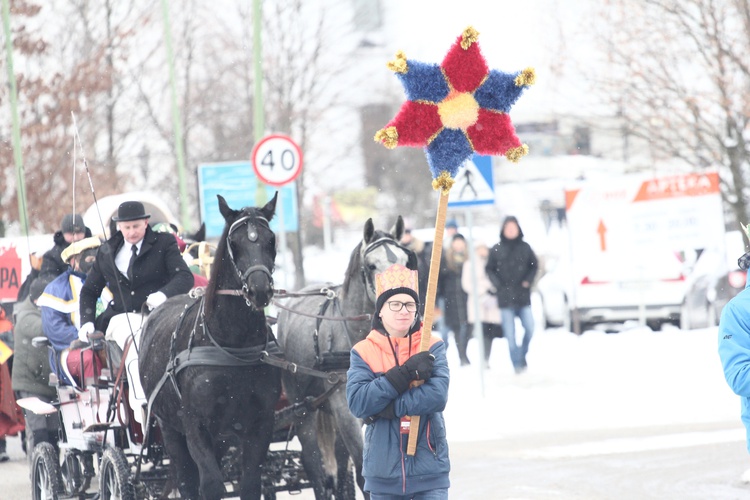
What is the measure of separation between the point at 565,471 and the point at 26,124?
66.9 feet

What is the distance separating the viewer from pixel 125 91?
32312mm

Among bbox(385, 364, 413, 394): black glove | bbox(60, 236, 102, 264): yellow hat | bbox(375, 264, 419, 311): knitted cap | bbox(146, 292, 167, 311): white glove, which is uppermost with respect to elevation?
bbox(60, 236, 102, 264): yellow hat

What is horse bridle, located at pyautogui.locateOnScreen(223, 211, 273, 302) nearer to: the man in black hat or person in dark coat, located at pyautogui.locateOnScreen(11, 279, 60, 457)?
the man in black hat

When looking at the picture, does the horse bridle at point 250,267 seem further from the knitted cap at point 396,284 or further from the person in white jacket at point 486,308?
the person in white jacket at point 486,308

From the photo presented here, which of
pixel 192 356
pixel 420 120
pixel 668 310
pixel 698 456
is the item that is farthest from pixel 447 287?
pixel 420 120

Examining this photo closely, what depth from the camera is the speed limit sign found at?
51.4ft

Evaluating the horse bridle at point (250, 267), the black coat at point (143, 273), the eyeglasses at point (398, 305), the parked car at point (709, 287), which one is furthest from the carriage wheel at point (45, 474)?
the parked car at point (709, 287)

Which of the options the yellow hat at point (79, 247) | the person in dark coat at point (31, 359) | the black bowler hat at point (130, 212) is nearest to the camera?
the black bowler hat at point (130, 212)

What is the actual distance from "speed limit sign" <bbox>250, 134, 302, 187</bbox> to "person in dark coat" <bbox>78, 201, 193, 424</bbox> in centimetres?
647

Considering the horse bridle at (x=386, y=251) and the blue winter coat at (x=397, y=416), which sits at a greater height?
the horse bridle at (x=386, y=251)

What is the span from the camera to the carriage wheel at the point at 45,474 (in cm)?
932

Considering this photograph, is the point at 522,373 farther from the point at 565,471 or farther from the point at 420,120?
the point at 420,120

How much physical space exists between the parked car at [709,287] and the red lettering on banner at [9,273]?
1058 centimetres

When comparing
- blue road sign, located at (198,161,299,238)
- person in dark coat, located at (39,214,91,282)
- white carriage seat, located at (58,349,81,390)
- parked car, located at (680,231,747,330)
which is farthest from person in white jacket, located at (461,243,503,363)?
white carriage seat, located at (58,349,81,390)
